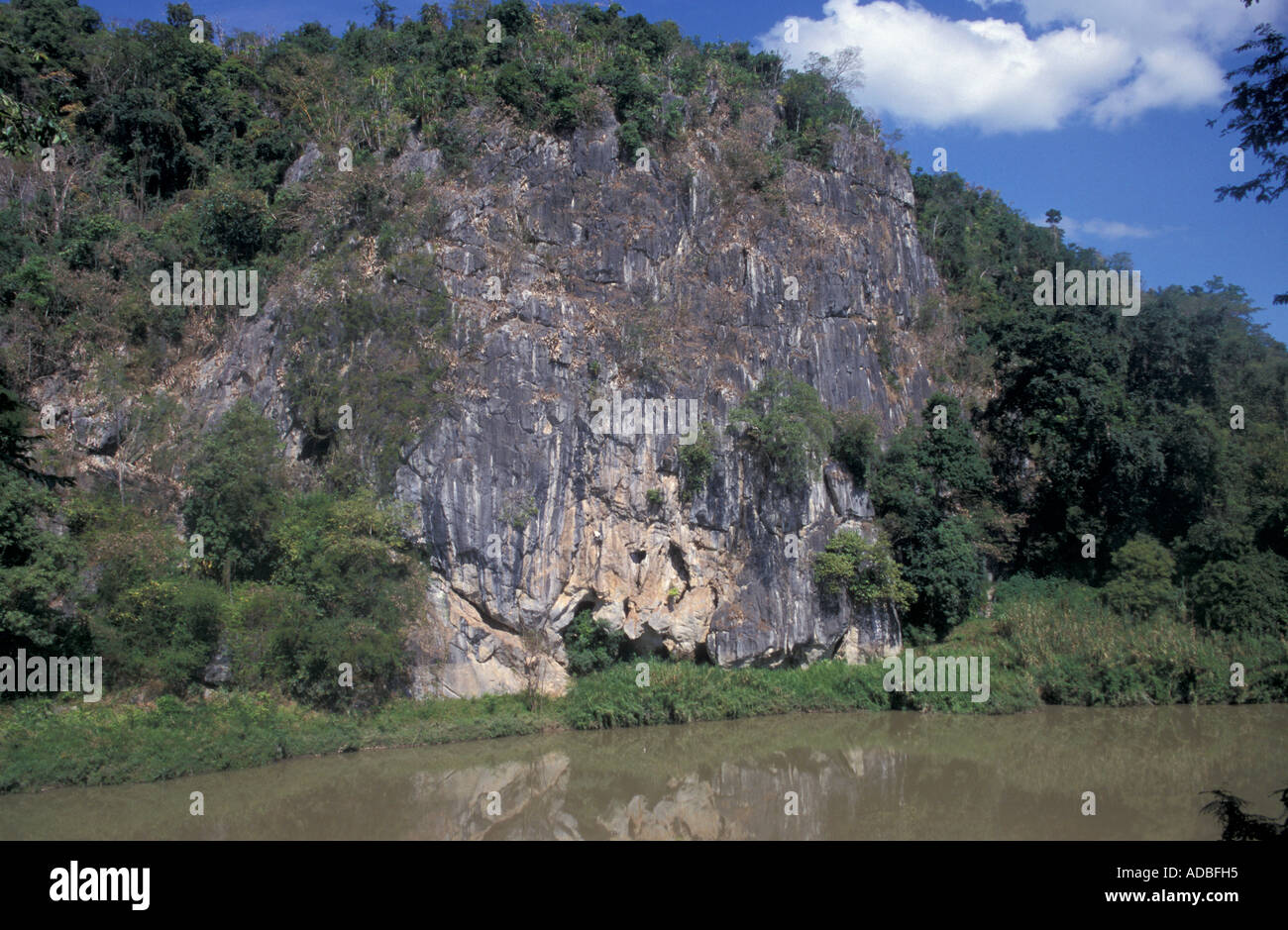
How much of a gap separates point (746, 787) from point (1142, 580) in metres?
14.3

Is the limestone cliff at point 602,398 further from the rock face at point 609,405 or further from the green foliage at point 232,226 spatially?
the green foliage at point 232,226

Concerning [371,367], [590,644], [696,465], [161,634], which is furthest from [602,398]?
[161,634]

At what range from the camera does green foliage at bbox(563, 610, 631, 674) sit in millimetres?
19906

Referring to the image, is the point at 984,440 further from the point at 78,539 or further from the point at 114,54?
the point at 114,54

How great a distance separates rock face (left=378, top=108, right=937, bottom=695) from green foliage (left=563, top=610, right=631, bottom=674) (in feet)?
0.92

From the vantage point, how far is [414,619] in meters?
18.1

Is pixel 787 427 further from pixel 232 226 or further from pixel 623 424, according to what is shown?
pixel 232 226

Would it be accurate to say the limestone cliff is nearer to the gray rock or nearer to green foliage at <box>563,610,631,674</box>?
the gray rock

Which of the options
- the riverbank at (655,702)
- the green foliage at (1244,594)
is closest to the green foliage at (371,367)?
the riverbank at (655,702)

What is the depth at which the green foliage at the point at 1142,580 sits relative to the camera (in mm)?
22781

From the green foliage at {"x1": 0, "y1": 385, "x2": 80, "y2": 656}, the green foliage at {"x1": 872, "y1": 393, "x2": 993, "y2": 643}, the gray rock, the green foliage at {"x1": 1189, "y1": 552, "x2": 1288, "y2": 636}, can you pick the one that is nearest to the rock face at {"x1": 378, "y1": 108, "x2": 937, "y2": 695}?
the green foliage at {"x1": 872, "y1": 393, "x2": 993, "y2": 643}

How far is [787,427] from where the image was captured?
2183 centimetres
